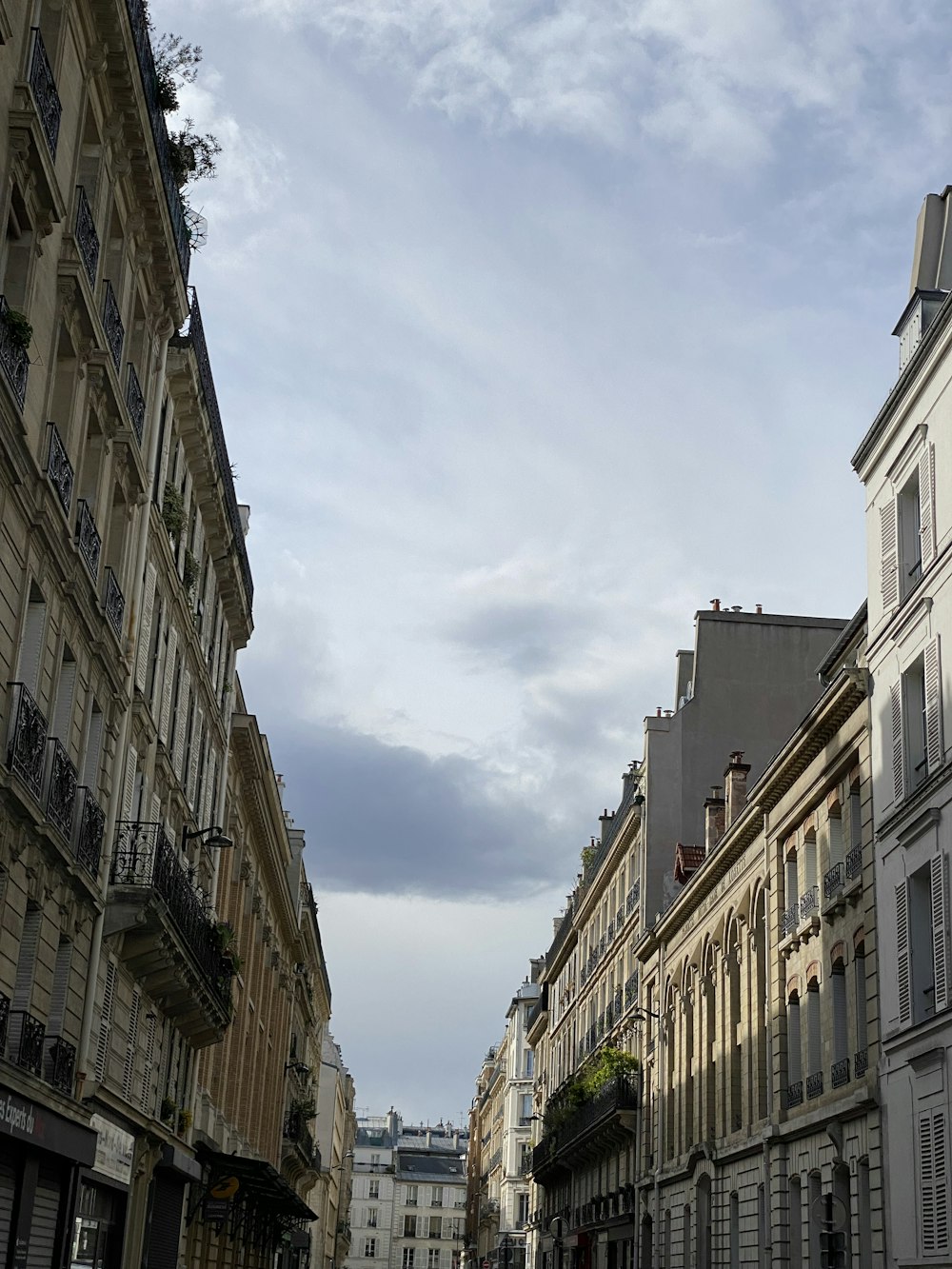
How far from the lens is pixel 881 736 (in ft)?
88.3

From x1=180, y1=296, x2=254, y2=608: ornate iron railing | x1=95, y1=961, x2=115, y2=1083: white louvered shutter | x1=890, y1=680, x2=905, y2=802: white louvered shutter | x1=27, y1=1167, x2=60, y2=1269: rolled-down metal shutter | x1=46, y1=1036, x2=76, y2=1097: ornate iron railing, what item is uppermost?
x1=180, y1=296, x2=254, y2=608: ornate iron railing

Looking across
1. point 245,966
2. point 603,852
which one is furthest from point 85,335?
point 603,852

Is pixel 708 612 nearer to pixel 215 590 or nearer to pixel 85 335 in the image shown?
pixel 215 590

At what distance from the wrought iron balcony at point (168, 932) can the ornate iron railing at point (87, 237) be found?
7.65 m

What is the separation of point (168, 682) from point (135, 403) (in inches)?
237

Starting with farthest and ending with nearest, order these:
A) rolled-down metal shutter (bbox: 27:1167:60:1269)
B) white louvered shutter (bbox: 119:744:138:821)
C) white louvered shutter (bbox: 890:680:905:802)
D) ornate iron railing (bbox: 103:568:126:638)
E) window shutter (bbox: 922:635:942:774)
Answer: white louvered shutter (bbox: 890:680:905:802) < window shutter (bbox: 922:635:942:774) < white louvered shutter (bbox: 119:744:138:821) < ornate iron railing (bbox: 103:568:126:638) < rolled-down metal shutter (bbox: 27:1167:60:1269)

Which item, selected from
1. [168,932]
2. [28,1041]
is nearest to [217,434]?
[168,932]

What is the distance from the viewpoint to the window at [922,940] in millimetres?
23469

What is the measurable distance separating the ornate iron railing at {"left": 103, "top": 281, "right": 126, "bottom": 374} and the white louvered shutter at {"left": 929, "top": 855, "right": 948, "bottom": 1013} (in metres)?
13.7

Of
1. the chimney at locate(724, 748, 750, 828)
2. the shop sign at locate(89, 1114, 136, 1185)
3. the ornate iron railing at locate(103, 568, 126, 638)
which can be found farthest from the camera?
the chimney at locate(724, 748, 750, 828)

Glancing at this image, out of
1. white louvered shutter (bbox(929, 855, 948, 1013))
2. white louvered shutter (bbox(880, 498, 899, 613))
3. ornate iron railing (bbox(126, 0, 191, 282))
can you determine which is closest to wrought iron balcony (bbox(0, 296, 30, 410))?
ornate iron railing (bbox(126, 0, 191, 282))

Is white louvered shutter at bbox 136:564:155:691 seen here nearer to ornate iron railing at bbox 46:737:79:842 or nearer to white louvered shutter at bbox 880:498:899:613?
ornate iron railing at bbox 46:737:79:842

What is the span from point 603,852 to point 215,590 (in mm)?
30197

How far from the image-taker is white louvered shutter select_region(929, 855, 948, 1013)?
75.9 ft
